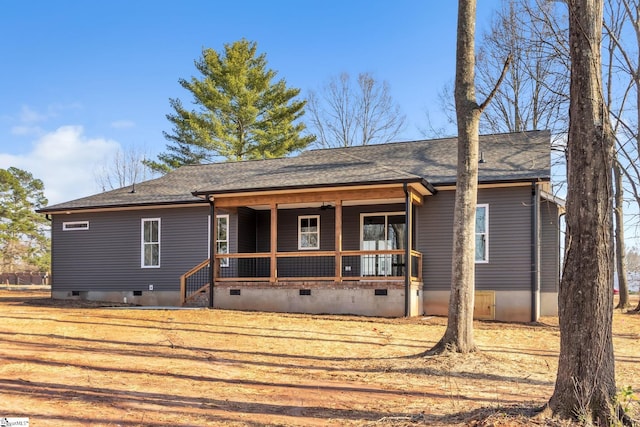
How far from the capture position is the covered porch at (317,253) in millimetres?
14648

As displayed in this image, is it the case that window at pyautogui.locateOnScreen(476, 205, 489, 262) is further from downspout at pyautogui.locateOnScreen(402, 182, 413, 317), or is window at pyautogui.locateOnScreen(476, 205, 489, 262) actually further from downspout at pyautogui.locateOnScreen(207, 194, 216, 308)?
downspout at pyautogui.locateOnScreen(207, 194, 216, 308)

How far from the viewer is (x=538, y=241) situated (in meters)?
15.0

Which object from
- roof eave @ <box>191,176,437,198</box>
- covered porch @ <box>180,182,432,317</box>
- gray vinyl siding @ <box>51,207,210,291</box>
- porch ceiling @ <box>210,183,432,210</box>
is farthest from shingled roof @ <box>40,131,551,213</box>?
gray vinyl siding @ <box>51,207,210,291</box>

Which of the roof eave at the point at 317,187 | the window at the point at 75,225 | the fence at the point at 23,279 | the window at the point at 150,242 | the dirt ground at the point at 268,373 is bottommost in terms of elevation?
the fence at the point at 23,279

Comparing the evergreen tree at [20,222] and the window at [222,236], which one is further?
the evergreen tree at [20,222]

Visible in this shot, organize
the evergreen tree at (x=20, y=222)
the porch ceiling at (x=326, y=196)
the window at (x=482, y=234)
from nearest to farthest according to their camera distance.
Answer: the porch ceiling at (x=326, y=196)
the window at (x=482, y=234)
the evergreen tree at (x=20, y=222)

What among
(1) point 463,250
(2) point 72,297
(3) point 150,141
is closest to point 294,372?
(1) point 463,250

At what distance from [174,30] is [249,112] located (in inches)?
451

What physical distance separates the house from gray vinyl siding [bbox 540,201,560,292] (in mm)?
28

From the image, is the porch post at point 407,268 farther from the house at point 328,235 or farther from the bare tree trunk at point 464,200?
the bare tree trunk at point 464,200

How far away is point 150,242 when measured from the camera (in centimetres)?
1903

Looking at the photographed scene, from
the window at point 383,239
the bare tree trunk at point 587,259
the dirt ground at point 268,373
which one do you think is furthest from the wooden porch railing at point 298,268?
the bare tree trunk at point 587,259

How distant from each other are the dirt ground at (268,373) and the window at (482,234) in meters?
3.07

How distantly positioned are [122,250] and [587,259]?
1696cm
